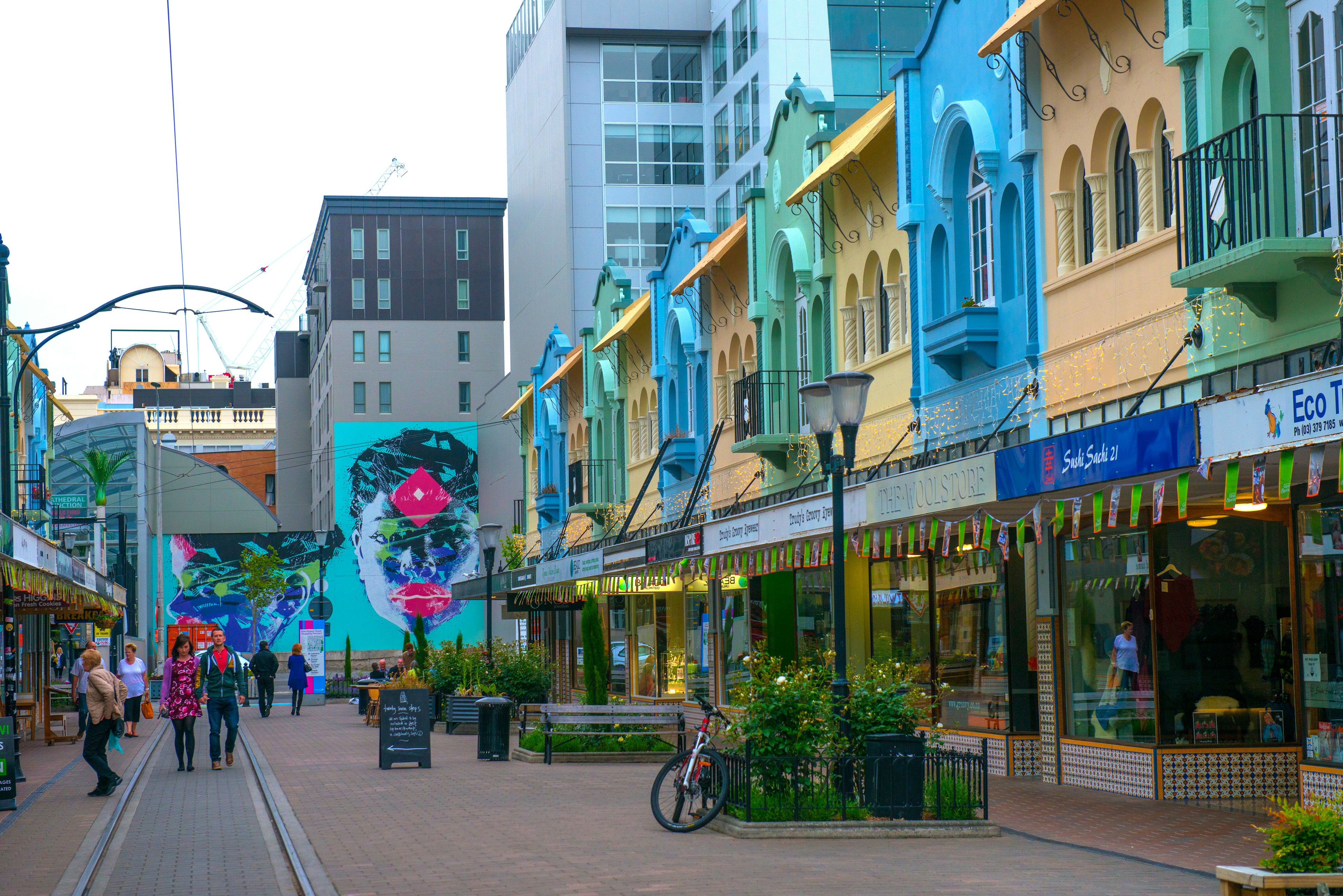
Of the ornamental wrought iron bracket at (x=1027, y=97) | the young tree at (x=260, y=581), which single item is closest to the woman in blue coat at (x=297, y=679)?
the young tree at (x=260, y=581)

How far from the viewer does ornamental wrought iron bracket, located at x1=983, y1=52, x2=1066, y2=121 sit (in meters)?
16.9

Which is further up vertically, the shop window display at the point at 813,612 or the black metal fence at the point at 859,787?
the shop window display at the point at 813,612

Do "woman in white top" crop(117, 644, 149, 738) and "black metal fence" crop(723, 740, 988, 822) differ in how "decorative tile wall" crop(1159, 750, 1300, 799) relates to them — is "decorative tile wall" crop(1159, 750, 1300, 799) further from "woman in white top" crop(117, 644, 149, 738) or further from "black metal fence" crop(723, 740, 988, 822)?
"woman in white top" crop(117, 644, 149, 738)

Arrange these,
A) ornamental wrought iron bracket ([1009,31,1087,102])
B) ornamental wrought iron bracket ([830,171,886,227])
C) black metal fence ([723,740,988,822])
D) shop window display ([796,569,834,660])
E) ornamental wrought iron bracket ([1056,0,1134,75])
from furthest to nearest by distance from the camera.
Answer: shop window display ([796,569,834,660]), ornamental wrought iron bracket ([830,171,886,227]), ornamental wrought iron bracket ([1009,31,1087,102]), ornamental wrought iron bracket ([1056,0,1134,75]), black metal fence ([723,740,988,822])

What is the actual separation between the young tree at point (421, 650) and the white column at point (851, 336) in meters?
13.1

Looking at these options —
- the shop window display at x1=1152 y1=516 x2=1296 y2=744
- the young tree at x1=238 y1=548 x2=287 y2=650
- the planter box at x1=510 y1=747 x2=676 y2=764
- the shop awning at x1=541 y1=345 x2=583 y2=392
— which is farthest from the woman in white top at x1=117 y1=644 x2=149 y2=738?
the young tree at x1=238 y1=548 x2=287 y2=650

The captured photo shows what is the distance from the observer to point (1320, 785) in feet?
39.1

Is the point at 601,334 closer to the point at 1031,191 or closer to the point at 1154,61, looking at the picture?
the point at 1031,191

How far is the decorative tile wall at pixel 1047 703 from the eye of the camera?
652 inches

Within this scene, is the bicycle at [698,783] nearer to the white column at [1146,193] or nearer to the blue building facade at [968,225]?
the blue building facade at [968,225]

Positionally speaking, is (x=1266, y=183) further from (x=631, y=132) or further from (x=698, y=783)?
(x=631, y=132)

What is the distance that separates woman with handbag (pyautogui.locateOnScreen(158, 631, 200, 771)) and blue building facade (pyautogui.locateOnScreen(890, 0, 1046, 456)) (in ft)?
30.8

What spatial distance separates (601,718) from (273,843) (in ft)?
28.0

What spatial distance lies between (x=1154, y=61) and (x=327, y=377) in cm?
7441
